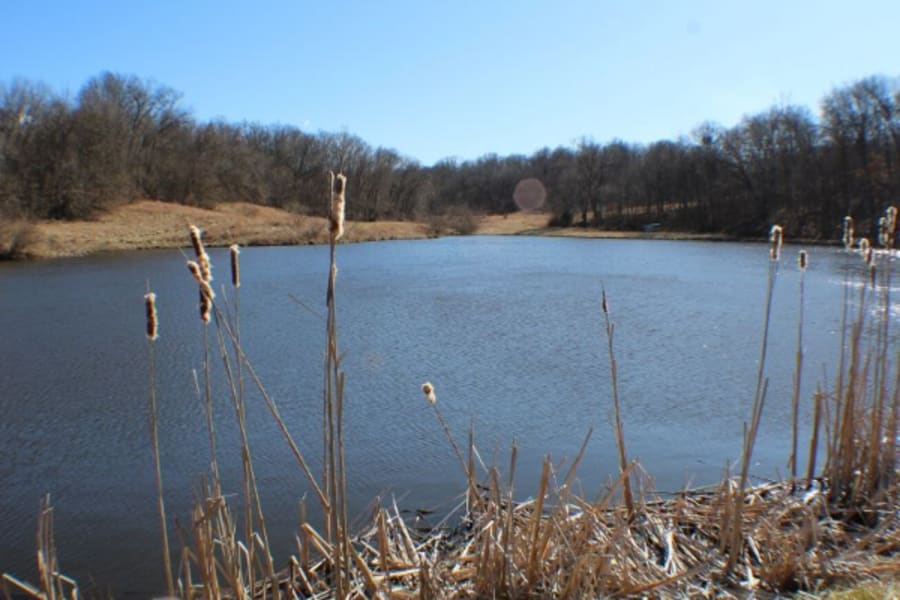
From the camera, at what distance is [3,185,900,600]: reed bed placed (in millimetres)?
2363

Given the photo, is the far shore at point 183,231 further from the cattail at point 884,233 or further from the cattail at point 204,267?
the cattail at point 884,233

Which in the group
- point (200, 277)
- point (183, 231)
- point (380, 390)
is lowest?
point (380, 390)

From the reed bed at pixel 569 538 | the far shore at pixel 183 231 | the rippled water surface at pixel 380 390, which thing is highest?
the far shore at pixel 183 231

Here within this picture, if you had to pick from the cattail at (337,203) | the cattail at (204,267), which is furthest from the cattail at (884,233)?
the cattail at (204,267)

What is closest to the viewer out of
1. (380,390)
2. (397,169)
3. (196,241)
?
(196,241)

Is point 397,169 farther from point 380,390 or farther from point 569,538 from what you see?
point 569,538

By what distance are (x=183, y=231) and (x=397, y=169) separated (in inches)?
630

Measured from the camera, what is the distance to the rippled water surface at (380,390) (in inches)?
195

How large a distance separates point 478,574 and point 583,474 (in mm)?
2582

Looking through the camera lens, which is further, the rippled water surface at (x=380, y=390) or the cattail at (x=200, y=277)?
the rippled water surface at (x=380, y=390)

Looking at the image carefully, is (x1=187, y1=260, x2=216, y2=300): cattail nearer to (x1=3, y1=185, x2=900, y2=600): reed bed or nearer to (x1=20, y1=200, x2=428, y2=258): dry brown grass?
(x1=3, y1=185, x2=900, y2=600): reed bed

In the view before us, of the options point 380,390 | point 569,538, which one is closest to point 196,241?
point 569,538

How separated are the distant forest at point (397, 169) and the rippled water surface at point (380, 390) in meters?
15.3

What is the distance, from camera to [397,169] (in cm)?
4622
